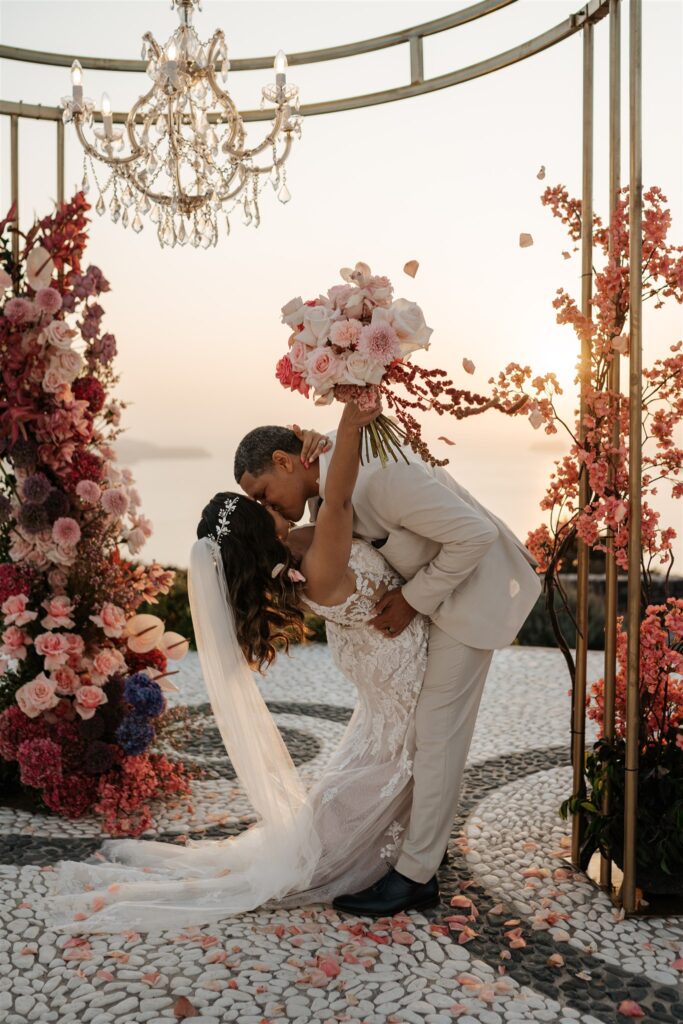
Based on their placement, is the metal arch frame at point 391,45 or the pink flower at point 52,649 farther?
the pink flower at point 52,649

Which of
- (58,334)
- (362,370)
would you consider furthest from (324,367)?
(58,334)

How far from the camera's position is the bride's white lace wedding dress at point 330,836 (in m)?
2.89

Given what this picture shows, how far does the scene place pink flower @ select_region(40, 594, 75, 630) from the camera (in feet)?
12.4

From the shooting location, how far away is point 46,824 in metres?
3.77

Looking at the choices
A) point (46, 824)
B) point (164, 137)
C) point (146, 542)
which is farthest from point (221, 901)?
point (164, 137)

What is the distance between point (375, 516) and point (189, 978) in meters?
1.40

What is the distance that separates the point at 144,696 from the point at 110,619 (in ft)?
1.21

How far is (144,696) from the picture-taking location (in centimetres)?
391

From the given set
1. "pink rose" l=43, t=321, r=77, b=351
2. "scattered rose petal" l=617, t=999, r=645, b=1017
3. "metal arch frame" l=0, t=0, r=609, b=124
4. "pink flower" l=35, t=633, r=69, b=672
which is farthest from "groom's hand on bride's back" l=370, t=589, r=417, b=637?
"metal arch frame" l=0, t=0, r=609, b=124

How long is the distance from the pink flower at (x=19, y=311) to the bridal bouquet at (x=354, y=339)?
5.85ft

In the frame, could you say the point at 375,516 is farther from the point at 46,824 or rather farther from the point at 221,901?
the point at 46,824

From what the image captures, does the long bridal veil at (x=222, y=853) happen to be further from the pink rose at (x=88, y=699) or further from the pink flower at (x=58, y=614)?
A: the pink flower at (x=58, y=614)

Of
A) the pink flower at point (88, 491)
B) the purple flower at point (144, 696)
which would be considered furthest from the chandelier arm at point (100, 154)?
the purple flower at point (144, 696)

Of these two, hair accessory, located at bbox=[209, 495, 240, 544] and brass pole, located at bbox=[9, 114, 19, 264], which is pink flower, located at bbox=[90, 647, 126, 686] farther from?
brass pole, located at bbox=[9, 114, 19, 264]
